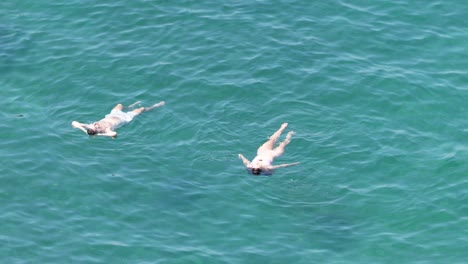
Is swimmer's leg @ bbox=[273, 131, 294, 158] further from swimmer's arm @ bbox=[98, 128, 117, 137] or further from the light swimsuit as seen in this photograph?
swimmer's arm @ bbox=[98, 128, 117, 137]

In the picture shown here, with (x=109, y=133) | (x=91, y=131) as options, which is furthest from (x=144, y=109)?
(x=91, y=131)

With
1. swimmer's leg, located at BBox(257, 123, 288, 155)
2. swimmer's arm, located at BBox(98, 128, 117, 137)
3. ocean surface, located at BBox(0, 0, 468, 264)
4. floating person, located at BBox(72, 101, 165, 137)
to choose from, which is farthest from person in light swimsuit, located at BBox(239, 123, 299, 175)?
floating person, located at BBox(72, 101, 165, 137)

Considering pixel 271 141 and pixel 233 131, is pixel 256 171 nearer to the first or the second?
pixel 271 141

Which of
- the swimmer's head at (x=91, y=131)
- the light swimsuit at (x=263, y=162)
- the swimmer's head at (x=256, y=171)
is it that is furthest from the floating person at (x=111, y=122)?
the swimmer's head at (x=256, y=171)

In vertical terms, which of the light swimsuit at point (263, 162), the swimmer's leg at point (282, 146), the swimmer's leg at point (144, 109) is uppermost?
the swimmer's leg at point (144, 109)

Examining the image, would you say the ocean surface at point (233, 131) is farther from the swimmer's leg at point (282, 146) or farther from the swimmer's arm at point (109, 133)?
the swimmer's arm at point (109, 133)

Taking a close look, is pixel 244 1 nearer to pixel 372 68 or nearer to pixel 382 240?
pixel 372 68
